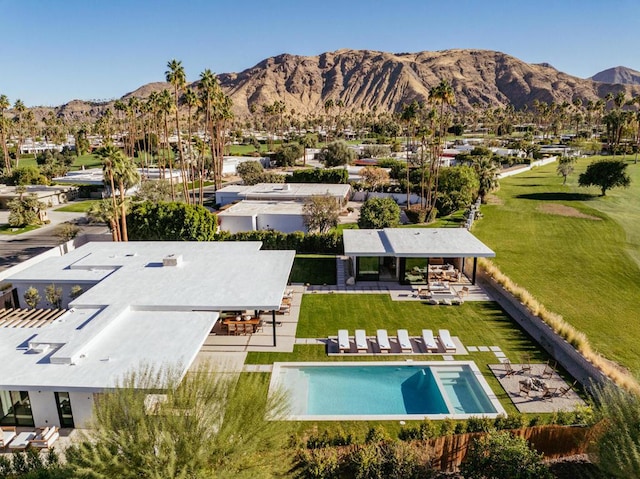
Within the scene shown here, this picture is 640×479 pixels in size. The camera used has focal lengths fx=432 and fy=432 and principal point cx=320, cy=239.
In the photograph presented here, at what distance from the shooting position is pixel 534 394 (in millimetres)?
17047

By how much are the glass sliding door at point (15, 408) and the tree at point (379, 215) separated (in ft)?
100

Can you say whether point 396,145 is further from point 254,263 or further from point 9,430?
point 9,430

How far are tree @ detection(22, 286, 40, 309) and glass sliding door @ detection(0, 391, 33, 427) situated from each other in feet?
31.6

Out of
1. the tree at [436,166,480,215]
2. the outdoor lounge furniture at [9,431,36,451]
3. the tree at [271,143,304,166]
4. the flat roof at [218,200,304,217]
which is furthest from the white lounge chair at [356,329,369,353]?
the tree at [271,143,304,166]

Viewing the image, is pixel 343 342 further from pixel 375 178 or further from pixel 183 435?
→ pixel 375 178

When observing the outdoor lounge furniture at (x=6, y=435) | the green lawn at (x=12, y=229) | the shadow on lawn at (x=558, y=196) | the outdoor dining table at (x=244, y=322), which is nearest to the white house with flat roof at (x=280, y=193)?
the green lawn at (x=12, y=229)

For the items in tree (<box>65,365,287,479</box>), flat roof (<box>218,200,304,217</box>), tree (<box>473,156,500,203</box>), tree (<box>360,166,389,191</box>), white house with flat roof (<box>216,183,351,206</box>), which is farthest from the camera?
tree (<box>360,166,389,191</box>)

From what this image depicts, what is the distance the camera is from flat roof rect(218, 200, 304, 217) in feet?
138

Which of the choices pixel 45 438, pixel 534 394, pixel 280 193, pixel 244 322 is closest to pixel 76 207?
pixel 280 193

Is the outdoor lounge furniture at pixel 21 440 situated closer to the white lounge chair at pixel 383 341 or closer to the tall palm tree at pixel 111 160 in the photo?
the white lounge chair at pixel 383 341

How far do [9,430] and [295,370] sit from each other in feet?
34.1

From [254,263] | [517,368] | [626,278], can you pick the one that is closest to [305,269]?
[254,263]

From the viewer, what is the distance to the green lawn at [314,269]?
30047mm

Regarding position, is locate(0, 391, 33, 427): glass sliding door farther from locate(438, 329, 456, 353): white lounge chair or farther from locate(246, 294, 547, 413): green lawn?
locate(438, 329, 456, 353): white lounge chair
